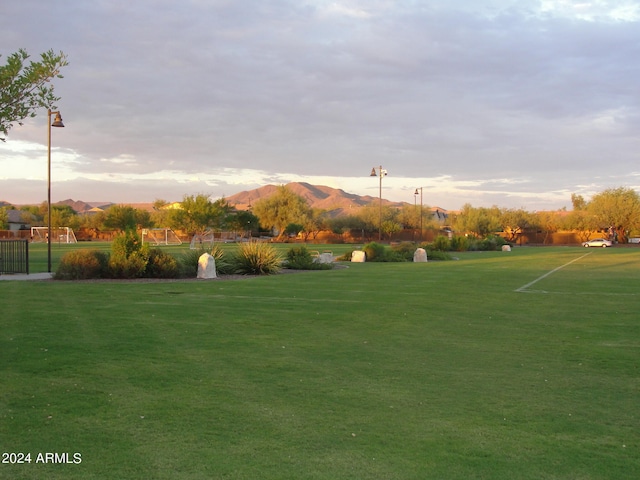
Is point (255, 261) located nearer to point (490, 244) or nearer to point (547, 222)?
point (490, 244)

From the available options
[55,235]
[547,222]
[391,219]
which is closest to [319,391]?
[55,235]

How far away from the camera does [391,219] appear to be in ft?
336

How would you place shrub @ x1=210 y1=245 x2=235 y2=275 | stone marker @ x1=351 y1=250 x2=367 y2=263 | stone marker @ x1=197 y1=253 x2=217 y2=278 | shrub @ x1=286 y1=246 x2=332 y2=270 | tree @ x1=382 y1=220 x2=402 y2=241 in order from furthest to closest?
tree @ x1=382 y1=220 x2=402 y2=241, stone marker @ x1=351 y1=250 x2=367 y2=263, shrub @ x1=286 y1=246 x2=332 y2=270, shrub @ x1=210 y1=245 x2=235 y2=275, stone marker @ x1=197 y1=253 x2=217 y2=278

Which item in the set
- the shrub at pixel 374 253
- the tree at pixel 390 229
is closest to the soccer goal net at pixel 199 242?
the shrub at pixel 374 253

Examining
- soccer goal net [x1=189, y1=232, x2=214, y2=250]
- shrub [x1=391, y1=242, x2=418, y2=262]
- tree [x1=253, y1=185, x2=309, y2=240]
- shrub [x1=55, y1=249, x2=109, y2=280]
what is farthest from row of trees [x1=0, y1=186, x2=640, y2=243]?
shrub [x1=55, y1=249, x2=109, y2=280]

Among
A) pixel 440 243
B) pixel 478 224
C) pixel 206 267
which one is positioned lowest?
pixel 206 267

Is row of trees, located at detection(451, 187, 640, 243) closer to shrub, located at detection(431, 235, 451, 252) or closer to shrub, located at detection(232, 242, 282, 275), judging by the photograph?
shrub, located at detection(431, 235, 451, 252)

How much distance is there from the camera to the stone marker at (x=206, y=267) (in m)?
23.0

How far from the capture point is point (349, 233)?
315ft

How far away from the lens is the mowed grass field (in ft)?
15.9

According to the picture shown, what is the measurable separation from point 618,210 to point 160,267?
78685 millimetres

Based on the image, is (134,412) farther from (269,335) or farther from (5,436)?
(269,335)

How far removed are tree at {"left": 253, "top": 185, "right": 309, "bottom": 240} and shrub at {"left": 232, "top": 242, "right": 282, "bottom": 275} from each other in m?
68.9

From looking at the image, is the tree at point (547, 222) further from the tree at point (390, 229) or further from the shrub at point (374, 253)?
the shrub at point (374, 253)
